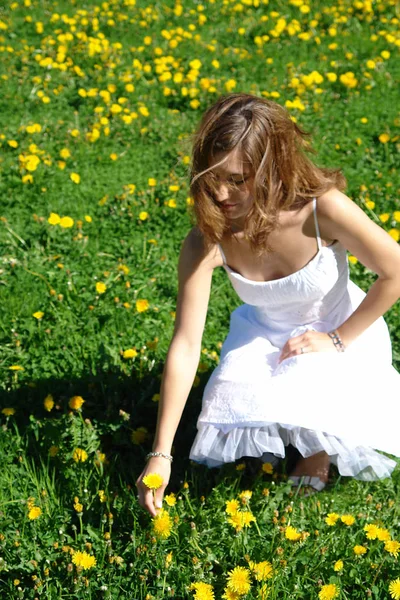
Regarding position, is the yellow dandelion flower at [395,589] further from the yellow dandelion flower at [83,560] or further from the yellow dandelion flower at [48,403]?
the yellow dandelion flower at [48,403]

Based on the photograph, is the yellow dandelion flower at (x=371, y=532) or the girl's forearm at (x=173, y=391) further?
the girl's forearm at (x=173, y=391)

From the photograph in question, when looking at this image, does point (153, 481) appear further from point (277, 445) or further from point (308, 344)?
point (308, 344)

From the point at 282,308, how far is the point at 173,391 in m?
0.50

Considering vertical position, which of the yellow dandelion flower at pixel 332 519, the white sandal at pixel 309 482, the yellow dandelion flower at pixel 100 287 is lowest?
the yellow dandelion flower at pixel 100 287

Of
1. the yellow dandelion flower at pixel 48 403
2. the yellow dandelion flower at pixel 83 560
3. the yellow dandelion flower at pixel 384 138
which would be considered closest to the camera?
the yellow dandelion flower at pixel 83 560

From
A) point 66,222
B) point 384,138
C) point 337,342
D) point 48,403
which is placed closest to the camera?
point 337,342

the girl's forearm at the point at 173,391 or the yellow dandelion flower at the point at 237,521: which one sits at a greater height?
the girl's forearm at the point at 173,391

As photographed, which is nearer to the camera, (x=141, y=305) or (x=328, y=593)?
(x=328, y=593)

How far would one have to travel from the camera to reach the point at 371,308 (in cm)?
228

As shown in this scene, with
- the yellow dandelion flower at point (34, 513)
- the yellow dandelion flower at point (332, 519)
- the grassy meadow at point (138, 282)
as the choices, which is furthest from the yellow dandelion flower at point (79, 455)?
the yellow dandelion flower at point (332, 519)

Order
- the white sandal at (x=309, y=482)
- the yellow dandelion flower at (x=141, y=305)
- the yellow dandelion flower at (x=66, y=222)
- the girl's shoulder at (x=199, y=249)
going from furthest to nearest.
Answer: the yellow dandelion flower at (x=66, y=222) → the yellow dandelion flower at (x=141, y=305) → the white sandal at (x=309, y=482) → the girl's shoulder at (x=199, y=249)

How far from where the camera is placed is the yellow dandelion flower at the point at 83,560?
202cm

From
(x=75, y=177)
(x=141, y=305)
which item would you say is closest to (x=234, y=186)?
(x=141, y=305)

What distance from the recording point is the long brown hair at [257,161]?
1.99 m
